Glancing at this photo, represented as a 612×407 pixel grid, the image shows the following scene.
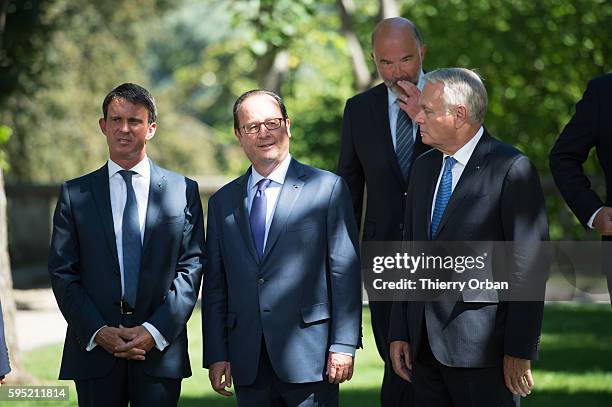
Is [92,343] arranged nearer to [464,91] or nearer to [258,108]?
[258,108]

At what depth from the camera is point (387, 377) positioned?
5395 millimetres

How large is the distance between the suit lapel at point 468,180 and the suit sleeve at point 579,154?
918 millimetres

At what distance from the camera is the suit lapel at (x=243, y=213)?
456 cm

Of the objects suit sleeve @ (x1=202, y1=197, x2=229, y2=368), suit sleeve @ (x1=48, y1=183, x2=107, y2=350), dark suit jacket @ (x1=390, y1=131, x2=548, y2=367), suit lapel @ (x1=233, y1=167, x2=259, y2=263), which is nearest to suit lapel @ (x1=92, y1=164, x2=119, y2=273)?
suit sleeve @ (x1=48, y1=183, x2=107, y2=350)

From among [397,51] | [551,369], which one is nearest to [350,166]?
[397,51]

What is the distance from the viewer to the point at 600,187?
1365 centimetres

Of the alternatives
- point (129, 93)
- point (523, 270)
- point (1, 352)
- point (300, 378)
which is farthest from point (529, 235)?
point (1, 352)

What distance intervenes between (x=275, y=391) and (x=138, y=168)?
1.20 meters

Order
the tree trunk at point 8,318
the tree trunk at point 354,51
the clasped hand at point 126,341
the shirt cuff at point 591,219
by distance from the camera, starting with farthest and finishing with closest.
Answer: the tree trunk at point 354,51 < the tree trunk at point 8,318 < the shirt cuff at point 591,219 < the clasped hand at point 126,341

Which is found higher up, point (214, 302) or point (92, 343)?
point (214, 302)

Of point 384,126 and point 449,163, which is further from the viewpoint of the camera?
point 384,126

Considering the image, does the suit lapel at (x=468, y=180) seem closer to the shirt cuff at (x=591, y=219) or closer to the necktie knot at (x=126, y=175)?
the shirt cuff at (x=591, y=219)

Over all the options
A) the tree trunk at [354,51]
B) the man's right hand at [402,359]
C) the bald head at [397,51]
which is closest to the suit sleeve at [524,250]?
the man's right hand at [402,359]

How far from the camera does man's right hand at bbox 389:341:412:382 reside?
4.62 m
